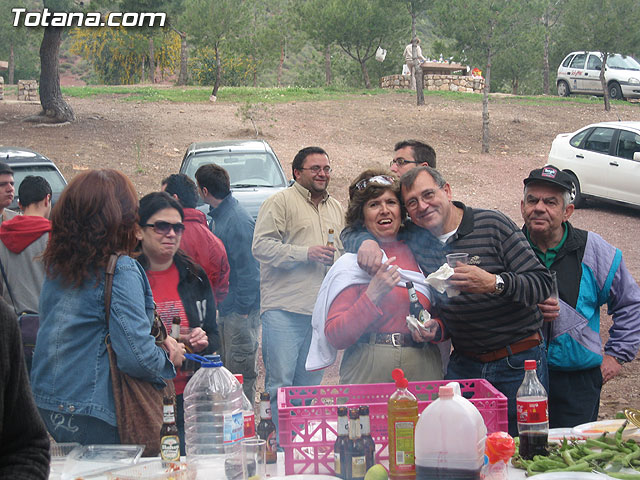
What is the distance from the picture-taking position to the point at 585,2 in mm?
25234

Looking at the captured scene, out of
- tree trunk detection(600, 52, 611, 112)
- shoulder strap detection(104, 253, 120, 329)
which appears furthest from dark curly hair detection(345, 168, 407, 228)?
tree trunk detection(600, 52, 611, 112)

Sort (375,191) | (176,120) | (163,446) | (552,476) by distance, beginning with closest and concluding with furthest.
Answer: (552,476), (163,446), (375,191), (176,120)

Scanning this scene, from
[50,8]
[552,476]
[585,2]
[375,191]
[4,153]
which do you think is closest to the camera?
[552,476]

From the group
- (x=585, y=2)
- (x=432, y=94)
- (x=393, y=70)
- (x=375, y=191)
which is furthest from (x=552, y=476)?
(x=393, y=70)

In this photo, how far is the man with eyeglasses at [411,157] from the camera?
5152 mm

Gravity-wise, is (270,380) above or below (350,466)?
below

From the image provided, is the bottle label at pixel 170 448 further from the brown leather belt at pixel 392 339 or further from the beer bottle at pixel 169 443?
the brown leather belt at pixel 392 339

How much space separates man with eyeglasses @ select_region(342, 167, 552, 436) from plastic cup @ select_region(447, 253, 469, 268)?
0.42 feet

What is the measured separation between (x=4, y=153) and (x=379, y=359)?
958cm

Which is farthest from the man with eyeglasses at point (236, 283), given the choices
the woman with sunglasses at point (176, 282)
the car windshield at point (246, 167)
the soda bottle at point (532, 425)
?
the car windshield at point (246, 167)

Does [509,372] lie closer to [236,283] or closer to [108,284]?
[108,284]

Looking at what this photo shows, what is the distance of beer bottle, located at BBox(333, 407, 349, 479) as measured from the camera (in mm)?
2906

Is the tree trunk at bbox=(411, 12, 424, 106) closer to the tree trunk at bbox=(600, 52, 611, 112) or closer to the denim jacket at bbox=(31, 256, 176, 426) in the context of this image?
the tree trunk at bbox=(600, 52, 611, 112)

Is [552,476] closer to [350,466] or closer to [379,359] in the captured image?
[350,466]
